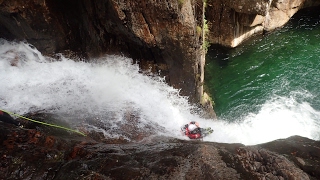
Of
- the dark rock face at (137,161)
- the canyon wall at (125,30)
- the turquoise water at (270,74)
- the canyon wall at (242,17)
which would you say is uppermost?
the canyon wall at (242,17)

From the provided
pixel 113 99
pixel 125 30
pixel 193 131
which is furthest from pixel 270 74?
pixel 113 99

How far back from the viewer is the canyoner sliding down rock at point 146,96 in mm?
4324

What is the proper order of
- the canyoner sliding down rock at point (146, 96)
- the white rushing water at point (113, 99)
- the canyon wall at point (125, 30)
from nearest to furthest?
the canyoner sliding down rock at point (146, 96)
the canyon wall at point (125, 30)
the white rushing water at point (113, 99)

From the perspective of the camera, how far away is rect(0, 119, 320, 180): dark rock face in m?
3.97

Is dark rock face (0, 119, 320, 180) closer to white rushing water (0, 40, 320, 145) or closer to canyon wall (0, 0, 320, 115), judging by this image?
white rushing water (0, 40, 320, 145)

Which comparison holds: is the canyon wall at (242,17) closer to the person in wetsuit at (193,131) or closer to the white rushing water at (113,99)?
the white rushing water at (113,99)

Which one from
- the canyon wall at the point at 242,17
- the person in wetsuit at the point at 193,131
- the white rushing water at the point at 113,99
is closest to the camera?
the white rushing water at the point at 113,99

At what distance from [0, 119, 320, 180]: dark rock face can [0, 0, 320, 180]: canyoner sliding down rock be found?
23 mm

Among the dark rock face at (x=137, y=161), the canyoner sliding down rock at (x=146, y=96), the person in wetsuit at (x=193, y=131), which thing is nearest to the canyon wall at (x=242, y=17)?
the canyoner sliding down rock at (x=146, y=96)

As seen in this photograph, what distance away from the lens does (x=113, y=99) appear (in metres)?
8.70

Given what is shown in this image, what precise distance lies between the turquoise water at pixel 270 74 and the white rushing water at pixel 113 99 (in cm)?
24

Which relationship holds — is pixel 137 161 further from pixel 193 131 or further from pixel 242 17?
pixel 242 17

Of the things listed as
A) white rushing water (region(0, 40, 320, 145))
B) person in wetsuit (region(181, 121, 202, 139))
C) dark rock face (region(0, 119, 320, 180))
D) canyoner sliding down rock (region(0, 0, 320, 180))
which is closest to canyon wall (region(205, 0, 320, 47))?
canyoner sliding down rock (region(0, 0, 320, 180))

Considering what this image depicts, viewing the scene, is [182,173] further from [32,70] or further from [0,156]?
[32,70]
